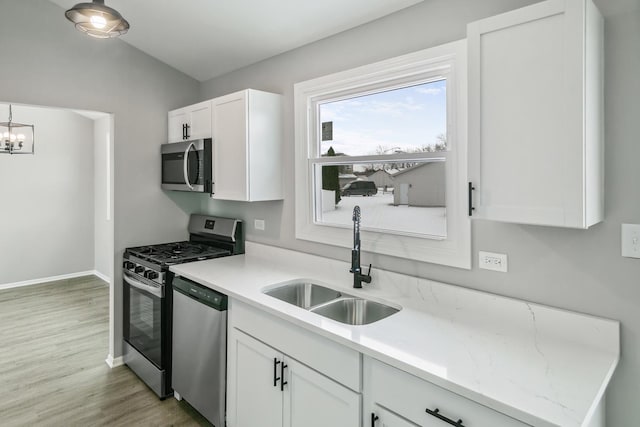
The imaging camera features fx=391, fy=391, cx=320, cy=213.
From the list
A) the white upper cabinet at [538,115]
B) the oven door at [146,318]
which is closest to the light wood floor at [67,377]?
the oven door at [146,318]

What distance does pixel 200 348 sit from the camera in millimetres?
2424

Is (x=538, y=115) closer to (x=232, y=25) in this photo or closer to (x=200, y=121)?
(x=232, y=25)

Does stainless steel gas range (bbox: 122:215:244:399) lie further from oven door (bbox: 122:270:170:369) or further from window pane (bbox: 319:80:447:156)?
window pane (bbox: 319:80:447:156)

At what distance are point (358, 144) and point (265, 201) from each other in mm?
933

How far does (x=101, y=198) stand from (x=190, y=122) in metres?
3.46

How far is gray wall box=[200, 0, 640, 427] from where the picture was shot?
55.9 inches

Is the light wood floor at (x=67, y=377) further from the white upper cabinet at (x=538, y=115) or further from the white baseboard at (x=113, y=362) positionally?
the white upper cabinet at (x=538, y=115)

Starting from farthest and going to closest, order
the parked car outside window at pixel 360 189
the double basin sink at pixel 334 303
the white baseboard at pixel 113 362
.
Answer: the white baseboard at pixel 113 362, the parked car outside window at pixel 360 189, the double basin sink at pixel 334 303

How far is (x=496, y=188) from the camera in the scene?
1482 mm

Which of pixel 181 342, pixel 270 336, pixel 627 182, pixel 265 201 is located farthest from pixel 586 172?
pixel 181 342

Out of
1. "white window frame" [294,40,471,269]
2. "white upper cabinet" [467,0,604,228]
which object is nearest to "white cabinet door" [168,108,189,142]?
"white window frame" [294,40,471,269]

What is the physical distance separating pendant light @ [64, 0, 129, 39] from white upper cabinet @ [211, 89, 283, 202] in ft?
2.74

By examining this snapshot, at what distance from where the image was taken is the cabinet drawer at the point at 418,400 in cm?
119

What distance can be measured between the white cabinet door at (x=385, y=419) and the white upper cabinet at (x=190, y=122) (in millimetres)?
2288
